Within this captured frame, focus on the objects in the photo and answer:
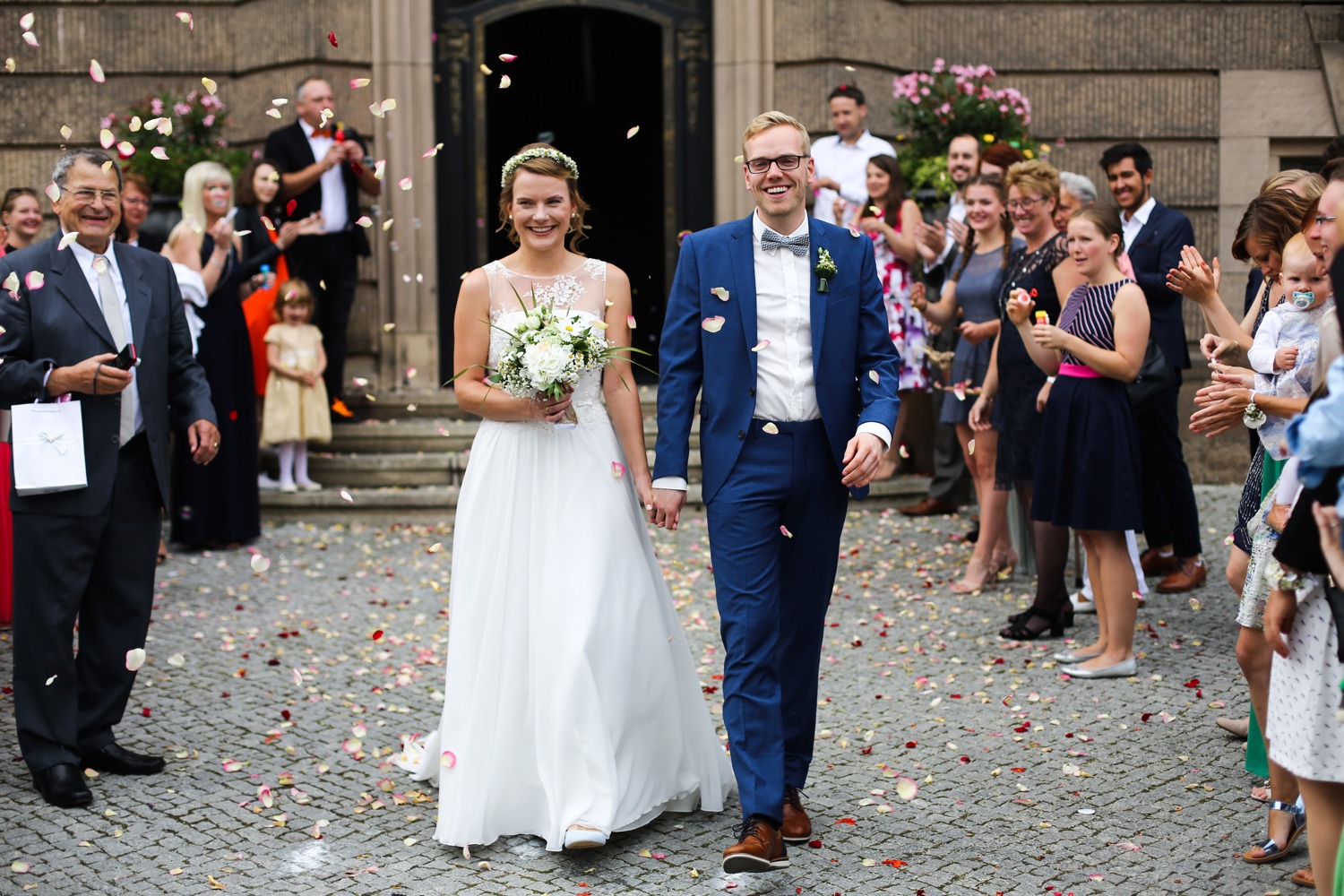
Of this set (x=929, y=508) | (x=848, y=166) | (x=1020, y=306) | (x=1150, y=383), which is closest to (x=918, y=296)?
(x=1150, y=383)

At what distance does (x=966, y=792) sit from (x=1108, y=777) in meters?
0.54

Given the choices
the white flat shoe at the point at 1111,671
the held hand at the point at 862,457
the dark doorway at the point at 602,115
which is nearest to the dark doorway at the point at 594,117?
the dark doorway at the point at 602,115

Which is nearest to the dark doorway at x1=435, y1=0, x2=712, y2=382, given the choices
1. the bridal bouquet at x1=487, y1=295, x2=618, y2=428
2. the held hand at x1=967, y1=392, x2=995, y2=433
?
the held hand at x1=967, y1=392, x2=995, y2=433

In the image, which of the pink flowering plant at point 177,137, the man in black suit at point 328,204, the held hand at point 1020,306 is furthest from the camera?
the pink flowering plant at point 177,137

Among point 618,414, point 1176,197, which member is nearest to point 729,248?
point 618,414

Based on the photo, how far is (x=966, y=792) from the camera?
5.29m

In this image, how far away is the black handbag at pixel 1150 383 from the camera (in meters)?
7.38

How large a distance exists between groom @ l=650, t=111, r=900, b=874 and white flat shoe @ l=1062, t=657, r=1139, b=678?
2174 mm

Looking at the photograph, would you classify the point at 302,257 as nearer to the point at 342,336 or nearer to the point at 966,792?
the point at 342,336

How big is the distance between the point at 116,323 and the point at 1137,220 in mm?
5632

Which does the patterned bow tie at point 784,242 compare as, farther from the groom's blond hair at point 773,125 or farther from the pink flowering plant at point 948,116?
the pink flowering plant at point 948,116

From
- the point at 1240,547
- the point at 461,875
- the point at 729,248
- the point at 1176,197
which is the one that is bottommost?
the point at 461,875

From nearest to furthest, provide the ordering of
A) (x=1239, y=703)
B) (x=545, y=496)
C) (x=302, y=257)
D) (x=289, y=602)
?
(x=545, y=496) < (x=1239, y=703) < (x=289, y=602) < (x=302, y=257)

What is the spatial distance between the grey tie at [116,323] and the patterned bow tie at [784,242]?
2539 millimetres
